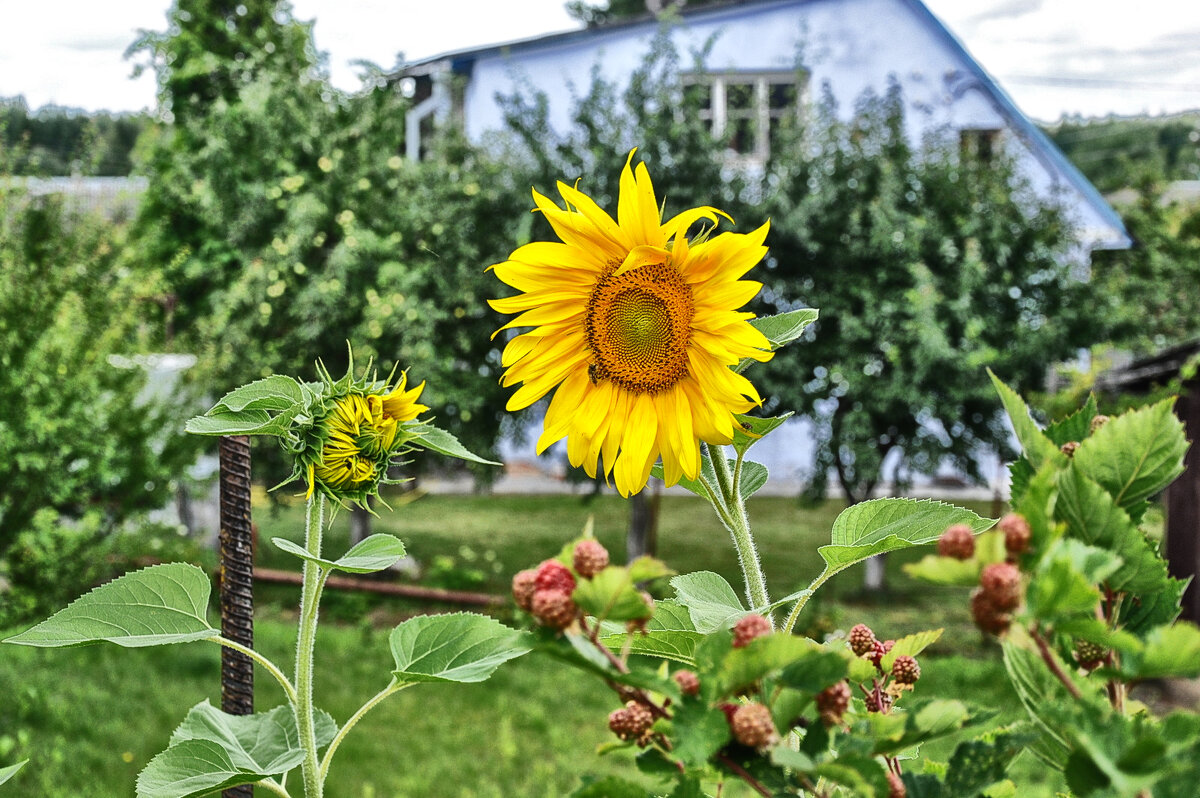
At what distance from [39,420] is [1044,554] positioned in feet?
12.3

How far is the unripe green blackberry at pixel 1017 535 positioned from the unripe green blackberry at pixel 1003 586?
0.04 feet

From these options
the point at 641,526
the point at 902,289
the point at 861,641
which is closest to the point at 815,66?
the point at 902,289

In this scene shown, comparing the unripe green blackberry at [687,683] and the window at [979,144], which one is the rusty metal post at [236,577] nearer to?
the unripe green blackberry at [687,683]

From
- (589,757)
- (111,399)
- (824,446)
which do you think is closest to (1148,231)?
(824,446)

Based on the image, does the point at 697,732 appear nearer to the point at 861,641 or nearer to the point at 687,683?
the point at 687,683

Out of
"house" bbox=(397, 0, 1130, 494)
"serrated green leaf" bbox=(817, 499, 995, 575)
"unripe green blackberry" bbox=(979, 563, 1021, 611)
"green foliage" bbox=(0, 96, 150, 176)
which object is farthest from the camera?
"house" bbox=(397, 0, 1130, 494)

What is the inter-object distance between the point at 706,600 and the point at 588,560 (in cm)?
23

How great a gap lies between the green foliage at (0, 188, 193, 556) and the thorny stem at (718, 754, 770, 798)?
3641mm

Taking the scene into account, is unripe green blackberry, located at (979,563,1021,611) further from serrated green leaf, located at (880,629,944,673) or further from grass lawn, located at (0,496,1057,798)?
grass lawn, located at (0,496,1057,798)

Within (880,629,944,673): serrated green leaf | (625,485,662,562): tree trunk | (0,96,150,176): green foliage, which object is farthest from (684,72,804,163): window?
(880,629,944,673): serrated green leaf

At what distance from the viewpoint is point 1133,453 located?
35 cm

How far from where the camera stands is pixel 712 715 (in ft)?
1.02

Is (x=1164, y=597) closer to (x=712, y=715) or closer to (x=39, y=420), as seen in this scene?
(x=712, y=715)

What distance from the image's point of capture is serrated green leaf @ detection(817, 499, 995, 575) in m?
0.53
